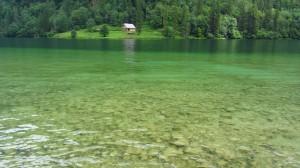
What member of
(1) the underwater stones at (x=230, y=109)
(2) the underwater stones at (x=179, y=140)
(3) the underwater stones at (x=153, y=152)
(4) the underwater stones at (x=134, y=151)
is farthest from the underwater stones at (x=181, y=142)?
(1) the underwater stones at (x=230, y=109)

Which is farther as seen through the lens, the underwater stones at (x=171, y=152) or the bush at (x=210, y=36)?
the bush at (x=210, y=36)

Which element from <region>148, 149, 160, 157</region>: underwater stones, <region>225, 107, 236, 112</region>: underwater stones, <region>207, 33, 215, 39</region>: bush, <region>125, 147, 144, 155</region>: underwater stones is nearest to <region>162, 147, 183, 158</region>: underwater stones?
<region>148, 149, 160, 157</region>: underwater stones

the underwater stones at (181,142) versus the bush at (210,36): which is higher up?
the bush at (210,36)

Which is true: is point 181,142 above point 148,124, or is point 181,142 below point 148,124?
below

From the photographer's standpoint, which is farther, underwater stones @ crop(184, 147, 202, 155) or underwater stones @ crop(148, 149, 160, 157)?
underwater stones @ crop(184, 147, 202, 155)

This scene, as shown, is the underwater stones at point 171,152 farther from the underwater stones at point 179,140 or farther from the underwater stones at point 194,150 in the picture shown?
the underwater stones at point 179,140

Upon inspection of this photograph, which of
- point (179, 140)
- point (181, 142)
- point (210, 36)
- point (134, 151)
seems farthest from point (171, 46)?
point (210, 36)

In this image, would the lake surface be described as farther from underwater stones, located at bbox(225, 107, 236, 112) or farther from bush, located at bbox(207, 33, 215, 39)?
bush, located at bbox(207, 33, 215, 39)

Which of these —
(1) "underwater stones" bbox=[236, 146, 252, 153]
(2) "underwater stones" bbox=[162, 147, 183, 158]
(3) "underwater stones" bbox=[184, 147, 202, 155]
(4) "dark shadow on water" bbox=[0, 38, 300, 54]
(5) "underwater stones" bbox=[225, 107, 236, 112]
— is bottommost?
(1) "underwater stones" bbox=[236, 146, 252, 153]

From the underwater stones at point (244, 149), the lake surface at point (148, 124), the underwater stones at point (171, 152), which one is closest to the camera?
the lake surface at point (148, 124)

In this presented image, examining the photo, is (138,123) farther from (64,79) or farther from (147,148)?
(64,79)

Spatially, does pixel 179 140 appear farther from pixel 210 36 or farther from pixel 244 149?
pixel 210 36

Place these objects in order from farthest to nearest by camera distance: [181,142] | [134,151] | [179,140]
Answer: [179,140] < [181,142] < [134,151]

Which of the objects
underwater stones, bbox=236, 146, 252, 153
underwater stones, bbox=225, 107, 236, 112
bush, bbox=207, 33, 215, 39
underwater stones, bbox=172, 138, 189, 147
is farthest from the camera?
bush, bbox=207, 33, 215, 39
